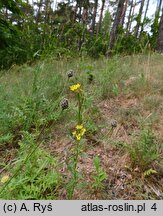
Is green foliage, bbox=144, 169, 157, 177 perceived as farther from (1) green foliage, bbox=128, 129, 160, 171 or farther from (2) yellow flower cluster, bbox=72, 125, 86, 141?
(2) yellow flower cluster, bbox=72, 125, 86, 141

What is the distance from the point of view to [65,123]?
2.75m

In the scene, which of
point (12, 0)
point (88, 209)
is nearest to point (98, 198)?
point (88, 209)

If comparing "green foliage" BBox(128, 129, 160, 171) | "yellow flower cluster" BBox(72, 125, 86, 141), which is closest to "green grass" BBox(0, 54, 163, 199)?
"green foliage" BBox(128, 129, 160, 171)

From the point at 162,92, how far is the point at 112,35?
4374 mm

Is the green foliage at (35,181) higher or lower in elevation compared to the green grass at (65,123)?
lower

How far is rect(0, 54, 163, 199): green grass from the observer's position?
1.92m

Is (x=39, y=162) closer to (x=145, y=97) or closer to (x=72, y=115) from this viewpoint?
(x=72, y=115)

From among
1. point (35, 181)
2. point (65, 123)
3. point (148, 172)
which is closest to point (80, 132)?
point (35, 181)

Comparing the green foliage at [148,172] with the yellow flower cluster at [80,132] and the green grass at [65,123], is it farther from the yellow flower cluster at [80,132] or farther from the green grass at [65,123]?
the yellow flower cluster at [80,132]

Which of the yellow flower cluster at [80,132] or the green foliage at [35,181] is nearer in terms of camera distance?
the yellow flower cluster at [80,132]

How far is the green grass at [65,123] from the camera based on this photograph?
192 centimetres

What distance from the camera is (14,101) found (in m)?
2.95

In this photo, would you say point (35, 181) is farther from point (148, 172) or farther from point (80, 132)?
point (148, 172)

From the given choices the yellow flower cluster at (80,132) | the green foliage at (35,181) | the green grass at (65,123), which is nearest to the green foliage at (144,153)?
the green grass at (65,123)
